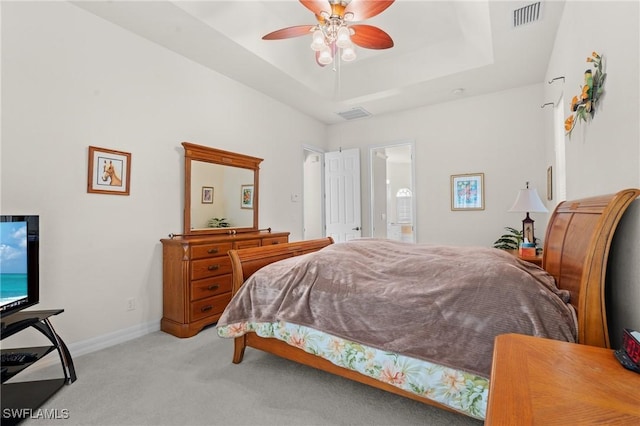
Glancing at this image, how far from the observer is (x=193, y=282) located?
2990mm

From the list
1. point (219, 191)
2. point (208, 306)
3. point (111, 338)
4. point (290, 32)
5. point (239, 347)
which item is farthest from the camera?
point (219, 191)

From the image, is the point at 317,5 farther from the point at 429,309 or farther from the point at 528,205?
the point at 528,205

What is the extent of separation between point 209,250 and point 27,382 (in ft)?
5.15

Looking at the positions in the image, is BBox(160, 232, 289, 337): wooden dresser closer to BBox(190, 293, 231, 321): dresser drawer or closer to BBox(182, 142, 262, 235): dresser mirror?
BBox(190, 293, 231, 321): dresser drawer

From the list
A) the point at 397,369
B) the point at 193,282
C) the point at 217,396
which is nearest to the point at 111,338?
the point at 193,282

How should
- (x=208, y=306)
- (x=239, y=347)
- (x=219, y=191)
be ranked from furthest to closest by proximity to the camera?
(x=219, y=191)
(x=208, y=306)
(x=239, y=347)

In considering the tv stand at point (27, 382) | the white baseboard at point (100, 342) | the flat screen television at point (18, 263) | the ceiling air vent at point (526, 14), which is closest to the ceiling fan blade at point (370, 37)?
the ceiling air vent at point (526, 14)

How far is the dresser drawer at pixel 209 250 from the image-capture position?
300 centimetres

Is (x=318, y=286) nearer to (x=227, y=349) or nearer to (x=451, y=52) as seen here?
(x=227, y=349)

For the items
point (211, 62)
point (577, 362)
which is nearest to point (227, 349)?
point (577, 362)

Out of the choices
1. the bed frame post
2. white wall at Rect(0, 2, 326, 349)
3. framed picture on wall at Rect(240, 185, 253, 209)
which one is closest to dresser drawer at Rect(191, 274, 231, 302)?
white wall at Rect(0, 2, 326, 349)

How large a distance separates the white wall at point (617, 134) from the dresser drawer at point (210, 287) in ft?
9.94

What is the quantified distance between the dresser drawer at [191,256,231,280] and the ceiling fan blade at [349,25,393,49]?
2536 millimetres

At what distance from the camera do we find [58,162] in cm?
247
